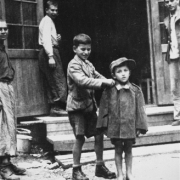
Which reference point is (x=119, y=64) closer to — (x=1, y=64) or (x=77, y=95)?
(x=77, y=95)

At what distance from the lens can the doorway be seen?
7.82 metres

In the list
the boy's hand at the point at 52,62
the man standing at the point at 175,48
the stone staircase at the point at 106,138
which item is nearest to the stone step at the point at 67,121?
the stone staircase at the point at 106,138

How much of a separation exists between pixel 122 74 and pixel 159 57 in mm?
2981

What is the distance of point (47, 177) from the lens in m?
4.06

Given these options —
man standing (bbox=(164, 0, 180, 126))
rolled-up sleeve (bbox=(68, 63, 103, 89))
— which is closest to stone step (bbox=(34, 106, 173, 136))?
man standing (bbox=(164, 0, 180, 126))

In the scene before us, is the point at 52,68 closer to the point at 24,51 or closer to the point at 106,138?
the point at 24,51

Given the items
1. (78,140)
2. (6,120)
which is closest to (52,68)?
(6,120)

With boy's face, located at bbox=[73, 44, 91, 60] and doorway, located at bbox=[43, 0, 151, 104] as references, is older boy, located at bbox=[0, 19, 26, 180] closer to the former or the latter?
boy's face, located at bbox=[73, 44, 91, 60]

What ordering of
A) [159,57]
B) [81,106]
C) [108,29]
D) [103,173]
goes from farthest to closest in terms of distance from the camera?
[108,29], [159,57], [103,173], [81,106]

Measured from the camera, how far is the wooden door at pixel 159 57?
6273 millimetres

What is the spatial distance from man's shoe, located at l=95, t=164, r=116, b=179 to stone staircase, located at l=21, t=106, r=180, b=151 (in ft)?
2.57

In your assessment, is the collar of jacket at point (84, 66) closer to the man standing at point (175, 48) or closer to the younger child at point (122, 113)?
the younger child at point (122, 113)

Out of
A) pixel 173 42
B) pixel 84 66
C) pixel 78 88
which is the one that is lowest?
pixel 78 88

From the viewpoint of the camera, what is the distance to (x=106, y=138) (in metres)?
4.70
